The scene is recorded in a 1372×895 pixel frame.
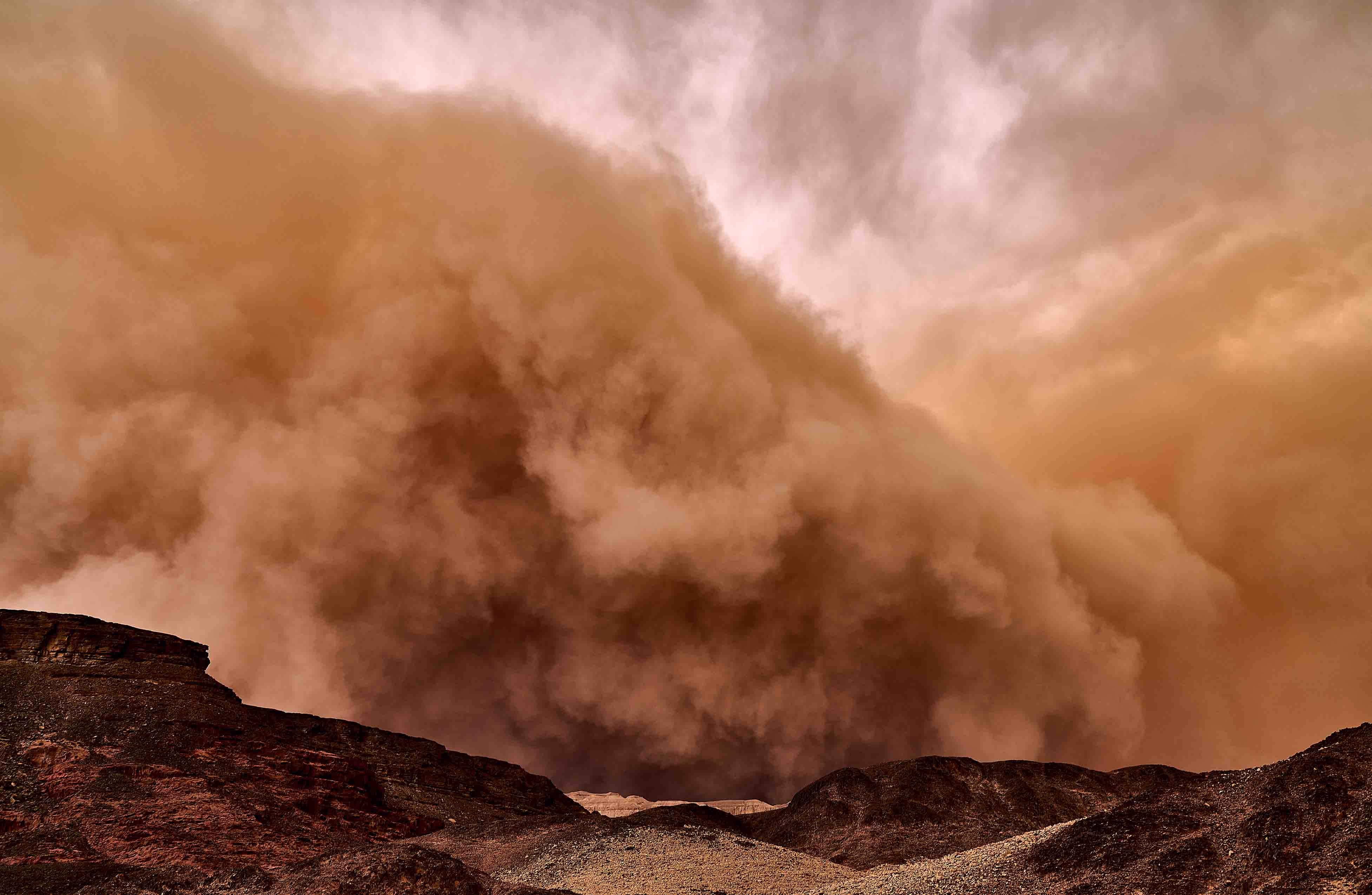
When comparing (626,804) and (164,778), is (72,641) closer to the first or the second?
(164,778)

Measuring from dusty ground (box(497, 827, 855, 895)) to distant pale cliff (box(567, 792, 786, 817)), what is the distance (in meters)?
65.3

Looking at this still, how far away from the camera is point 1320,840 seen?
62.4 feet

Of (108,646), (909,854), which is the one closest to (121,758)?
(108,646)

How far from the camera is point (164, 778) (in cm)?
3819

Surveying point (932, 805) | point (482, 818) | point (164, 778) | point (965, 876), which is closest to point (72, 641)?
point (164, 778)

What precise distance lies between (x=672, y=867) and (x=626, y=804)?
79.2 m

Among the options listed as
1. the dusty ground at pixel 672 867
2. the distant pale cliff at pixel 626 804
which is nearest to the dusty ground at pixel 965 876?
the dusty ground at pixel 672 867

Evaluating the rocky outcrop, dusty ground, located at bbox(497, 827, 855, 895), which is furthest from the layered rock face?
the rocky outcrop

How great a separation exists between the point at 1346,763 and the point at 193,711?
5261 centimetres

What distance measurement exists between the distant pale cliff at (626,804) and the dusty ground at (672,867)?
65304 millimetres

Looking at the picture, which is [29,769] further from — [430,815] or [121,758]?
[430,815]

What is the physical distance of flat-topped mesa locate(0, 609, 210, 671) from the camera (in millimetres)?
45625

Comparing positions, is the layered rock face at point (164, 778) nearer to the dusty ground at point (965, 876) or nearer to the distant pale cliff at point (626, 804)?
the dusty ground at point (965, 876)

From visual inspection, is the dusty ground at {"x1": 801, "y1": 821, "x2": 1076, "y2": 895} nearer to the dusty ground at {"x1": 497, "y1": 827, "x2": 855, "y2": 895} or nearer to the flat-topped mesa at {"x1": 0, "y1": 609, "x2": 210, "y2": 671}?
the dusty ground at {"x1": 497, "y1": 827, "x2": 855, "y2": 895}
